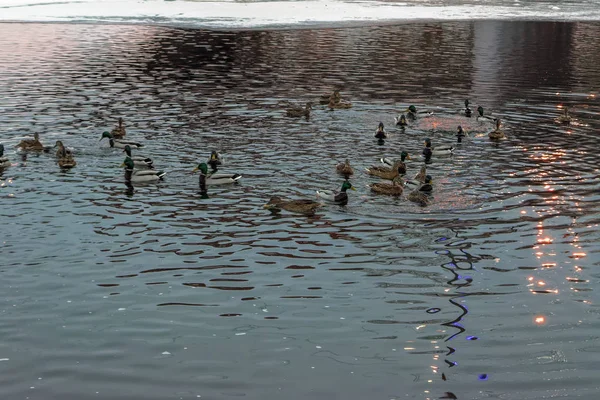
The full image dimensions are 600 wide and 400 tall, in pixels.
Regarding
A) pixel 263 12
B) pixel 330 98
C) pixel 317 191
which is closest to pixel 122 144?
pixel 317 191

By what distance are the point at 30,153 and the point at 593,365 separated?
20.3m

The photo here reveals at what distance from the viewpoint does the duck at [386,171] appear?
2573 centimetres

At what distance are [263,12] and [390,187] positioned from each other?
55688 mm

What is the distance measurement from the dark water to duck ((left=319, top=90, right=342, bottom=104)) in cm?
100

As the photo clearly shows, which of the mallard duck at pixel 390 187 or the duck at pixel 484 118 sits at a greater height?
the duck at pixel 484 118

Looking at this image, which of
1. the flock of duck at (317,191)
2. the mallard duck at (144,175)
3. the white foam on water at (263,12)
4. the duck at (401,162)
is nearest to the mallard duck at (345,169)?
the flock of duck at (317,191)

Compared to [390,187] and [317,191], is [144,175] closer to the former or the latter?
[317,191]

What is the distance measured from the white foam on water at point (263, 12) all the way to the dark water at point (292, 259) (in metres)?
32.1

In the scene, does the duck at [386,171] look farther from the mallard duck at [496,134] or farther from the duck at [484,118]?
the duck at [484,118]

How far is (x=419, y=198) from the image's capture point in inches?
922

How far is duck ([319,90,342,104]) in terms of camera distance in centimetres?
3666

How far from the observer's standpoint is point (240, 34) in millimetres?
63750

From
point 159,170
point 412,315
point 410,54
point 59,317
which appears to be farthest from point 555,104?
point 59,317

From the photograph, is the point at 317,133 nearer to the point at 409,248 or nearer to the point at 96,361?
the point at 409,248
